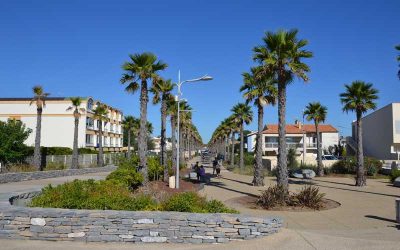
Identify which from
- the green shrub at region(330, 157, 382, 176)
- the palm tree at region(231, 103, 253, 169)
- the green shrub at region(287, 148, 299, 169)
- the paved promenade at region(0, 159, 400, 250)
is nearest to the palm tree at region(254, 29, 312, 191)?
the paved promenade at region(0, 159, 400, 250)

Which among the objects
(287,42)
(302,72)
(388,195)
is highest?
(287,42)

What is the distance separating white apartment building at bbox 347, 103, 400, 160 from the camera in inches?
1922

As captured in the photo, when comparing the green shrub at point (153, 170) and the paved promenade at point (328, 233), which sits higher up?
the green shrub at point (153, 170)

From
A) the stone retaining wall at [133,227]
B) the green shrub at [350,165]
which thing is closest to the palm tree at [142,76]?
the stone retaining wall at [133,227]

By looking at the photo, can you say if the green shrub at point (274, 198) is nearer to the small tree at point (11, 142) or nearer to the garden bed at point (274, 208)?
the garden bed at point (274, 208)

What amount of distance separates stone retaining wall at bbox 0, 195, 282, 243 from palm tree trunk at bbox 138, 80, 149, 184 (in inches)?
494

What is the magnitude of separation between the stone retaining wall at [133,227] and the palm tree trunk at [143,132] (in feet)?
41.2

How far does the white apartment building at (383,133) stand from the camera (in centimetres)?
4881

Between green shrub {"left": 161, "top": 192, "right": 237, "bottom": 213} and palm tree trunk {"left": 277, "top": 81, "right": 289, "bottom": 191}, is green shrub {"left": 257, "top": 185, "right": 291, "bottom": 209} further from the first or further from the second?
green shrub {"left": 161, "top": 192, "right": 237, "bottom": 213}

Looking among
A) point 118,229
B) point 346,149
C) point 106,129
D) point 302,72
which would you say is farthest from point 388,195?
point 106,129

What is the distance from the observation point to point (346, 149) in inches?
2985

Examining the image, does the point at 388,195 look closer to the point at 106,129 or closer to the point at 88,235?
the point at 88,235

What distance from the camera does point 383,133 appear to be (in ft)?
172

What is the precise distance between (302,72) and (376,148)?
138 ft
